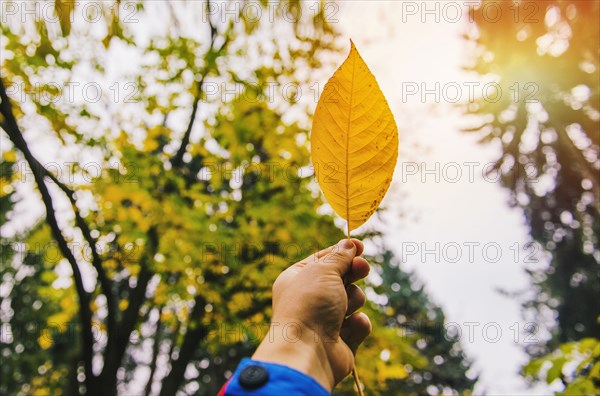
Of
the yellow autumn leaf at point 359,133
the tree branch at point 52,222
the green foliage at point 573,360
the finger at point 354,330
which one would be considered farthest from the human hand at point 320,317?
the tree branch at point 52,222

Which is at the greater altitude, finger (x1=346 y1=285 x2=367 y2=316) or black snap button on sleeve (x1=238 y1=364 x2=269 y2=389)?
black snap button on sleeve (x1=238 y1=364 x2=269 y2=389)

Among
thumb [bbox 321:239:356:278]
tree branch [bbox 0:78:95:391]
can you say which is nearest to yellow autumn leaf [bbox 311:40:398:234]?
thumb [bbox 321:239:356:278]

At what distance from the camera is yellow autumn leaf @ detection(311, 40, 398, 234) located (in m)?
0.76

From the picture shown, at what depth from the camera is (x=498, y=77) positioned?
10.9 metres

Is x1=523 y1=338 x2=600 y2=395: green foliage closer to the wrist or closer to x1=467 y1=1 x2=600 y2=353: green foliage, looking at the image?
the wrist

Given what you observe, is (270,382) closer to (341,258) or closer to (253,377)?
(253,377)

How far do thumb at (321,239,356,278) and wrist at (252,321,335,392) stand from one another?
0.53ft

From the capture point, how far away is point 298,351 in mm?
825

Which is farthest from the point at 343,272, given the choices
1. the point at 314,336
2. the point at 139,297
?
the point at 139,297

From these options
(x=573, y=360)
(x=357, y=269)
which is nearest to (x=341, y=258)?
(x=357, y=269)

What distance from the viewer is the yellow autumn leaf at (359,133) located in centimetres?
76

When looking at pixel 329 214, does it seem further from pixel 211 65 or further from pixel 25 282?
pixel 25 282

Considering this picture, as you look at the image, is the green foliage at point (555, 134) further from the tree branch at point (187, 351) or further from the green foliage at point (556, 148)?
the tree branch at point (187, 351)

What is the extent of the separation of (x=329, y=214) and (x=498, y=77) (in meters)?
8.09
